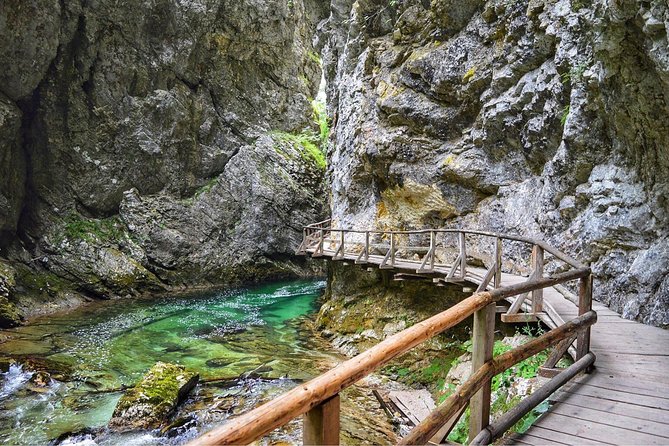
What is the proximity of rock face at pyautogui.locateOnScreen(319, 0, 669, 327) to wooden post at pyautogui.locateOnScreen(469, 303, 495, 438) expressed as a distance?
16.1ft

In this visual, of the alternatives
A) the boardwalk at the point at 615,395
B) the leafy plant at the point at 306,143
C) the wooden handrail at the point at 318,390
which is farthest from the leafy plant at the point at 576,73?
the leafy plant at the point at 306,143

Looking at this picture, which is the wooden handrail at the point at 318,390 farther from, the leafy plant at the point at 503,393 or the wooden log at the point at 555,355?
the leafy plant at the point at 503,393

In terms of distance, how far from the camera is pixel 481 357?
9.60ft

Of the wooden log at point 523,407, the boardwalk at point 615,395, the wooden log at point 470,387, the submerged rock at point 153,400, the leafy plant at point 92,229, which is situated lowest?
the submerged rock at point 153,400

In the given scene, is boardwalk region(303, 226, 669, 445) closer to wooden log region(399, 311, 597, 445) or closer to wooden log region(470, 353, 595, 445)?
wooden log region(470, 353, 595, 445)

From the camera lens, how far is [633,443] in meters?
2.94

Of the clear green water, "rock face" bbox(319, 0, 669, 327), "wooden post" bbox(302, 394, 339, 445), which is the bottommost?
the clear green water

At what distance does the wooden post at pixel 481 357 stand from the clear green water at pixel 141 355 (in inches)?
233

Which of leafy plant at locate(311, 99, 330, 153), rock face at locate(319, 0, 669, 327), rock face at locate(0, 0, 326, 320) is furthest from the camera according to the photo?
leafy plant at locate(311, 99, 330, 153)

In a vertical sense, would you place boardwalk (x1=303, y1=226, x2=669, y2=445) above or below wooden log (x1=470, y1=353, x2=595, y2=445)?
below

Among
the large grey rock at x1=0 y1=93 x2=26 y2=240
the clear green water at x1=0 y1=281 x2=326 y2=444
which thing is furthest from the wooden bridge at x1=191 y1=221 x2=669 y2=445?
the large grey rock at x1=0 y1=93 x2=26 y2=240

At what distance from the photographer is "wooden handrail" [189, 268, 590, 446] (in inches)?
64.0

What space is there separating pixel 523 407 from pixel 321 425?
2065mm

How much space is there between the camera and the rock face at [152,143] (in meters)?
19.4
